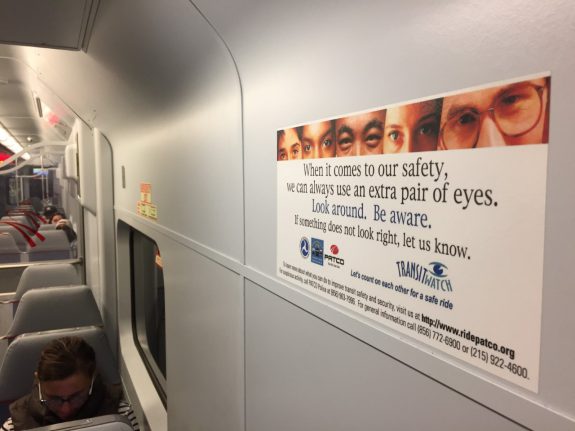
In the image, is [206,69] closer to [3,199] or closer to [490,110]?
[490,110]

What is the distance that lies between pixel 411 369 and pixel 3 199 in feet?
43.6

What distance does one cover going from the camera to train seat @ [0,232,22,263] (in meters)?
6.14

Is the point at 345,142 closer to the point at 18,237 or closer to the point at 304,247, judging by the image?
the point at 304,247

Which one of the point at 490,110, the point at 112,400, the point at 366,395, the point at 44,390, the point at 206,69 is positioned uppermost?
the point at 206,69

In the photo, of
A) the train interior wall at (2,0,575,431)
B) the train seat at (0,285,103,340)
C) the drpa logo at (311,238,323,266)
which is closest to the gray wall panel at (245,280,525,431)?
the train interior wall at (2,0,575,431)

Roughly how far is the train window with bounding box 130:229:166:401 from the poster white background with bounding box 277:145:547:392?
2292 mm

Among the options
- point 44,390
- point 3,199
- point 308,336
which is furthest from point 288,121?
point 3,199

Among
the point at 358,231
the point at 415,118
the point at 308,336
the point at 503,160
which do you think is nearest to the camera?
the point at 503,160

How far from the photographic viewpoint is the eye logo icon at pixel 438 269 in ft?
1.70

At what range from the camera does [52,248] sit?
6543mm

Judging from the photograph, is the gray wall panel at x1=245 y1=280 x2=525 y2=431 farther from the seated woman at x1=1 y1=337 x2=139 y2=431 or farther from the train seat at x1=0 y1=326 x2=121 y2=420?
the train seat at x1=0 y1=326 x2=121 y2=420

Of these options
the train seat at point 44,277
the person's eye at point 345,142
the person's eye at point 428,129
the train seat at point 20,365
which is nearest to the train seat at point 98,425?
the train seat at point 20,365

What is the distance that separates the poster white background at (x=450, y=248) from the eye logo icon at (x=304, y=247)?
6cm

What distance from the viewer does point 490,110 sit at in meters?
0.45
